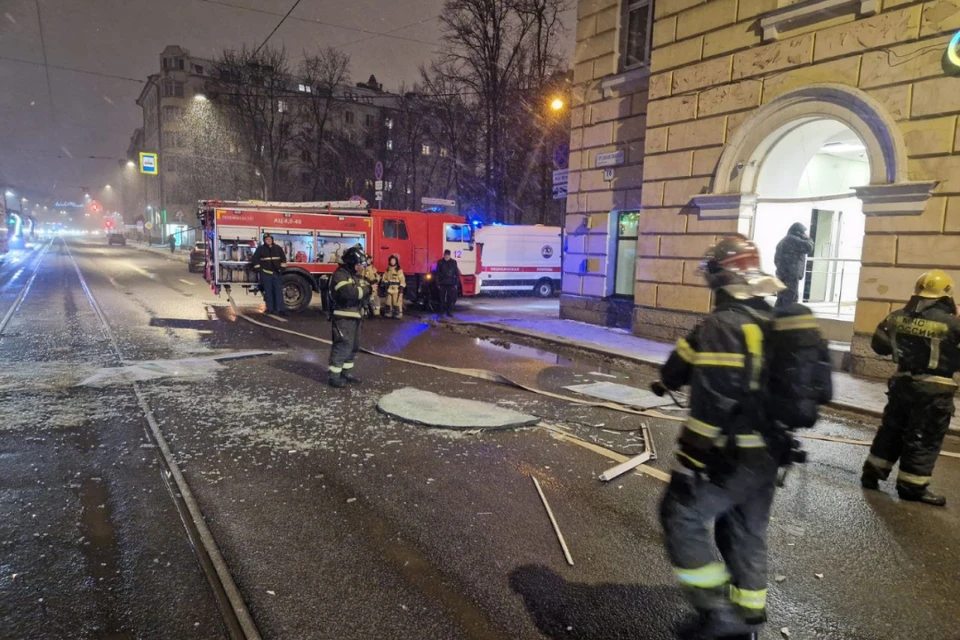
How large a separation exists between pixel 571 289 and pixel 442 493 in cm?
1076

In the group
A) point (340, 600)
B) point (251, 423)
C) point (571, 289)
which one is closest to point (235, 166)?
point (571, 289)

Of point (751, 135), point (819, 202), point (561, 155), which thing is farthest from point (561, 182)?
point (819, 202)

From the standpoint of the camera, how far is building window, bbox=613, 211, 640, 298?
13422 mm

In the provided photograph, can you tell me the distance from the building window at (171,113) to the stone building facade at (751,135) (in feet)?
201

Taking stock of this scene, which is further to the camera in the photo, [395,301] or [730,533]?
[395,301]

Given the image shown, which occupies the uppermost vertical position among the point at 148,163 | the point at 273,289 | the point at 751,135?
the point at 148,163

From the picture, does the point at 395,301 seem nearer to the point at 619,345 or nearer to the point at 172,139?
the point at 619,345

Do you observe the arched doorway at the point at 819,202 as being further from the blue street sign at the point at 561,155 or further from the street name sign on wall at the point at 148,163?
the street name sign on wall at the point at 148,163

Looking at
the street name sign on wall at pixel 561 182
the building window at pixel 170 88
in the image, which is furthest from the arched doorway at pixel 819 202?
the building window at pixel 170 88

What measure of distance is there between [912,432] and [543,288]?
62.7 feet

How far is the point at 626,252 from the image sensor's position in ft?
44.5

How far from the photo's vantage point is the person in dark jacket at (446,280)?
52.4 ft

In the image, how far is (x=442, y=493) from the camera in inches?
170

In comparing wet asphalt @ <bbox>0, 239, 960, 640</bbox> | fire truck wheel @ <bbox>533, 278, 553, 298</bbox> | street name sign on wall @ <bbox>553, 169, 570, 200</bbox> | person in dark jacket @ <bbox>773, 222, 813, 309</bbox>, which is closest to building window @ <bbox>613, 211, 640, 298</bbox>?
street name sign on wall @ <bbox>553, 169, 570, 200</bbox>
